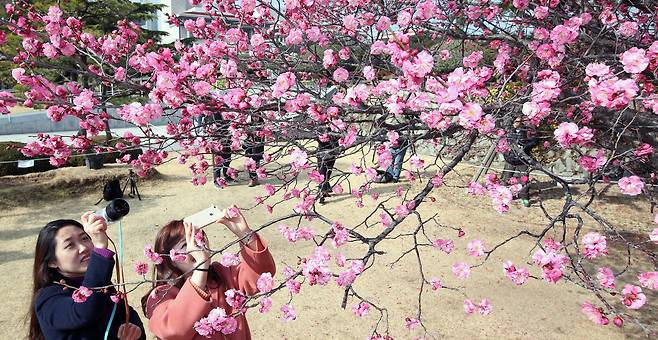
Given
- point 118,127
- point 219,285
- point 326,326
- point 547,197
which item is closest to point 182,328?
point 219,285

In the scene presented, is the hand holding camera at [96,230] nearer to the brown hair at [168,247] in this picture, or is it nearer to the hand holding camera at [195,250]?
the brown hair at [168,247]

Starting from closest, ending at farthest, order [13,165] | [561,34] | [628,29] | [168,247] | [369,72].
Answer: [168,247] → [561,34] → [628,29] → [369,72] → [13,165]

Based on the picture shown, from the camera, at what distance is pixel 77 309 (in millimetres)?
1657

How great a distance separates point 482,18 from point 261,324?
→ 275cm

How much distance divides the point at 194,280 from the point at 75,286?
0.56 m

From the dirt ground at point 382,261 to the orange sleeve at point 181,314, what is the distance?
180 cm

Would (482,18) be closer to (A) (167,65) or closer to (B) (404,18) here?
(B) (404,18)

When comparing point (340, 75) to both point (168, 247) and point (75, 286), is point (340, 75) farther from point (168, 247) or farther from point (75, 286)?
point (75, 286)

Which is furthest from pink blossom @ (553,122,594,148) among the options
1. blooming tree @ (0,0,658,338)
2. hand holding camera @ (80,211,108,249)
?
hand holding camera @ (80,211,108,249)

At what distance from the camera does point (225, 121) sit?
2836mm

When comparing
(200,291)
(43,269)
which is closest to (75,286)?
(43,269)

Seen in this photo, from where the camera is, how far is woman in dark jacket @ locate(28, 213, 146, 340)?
1.68 m

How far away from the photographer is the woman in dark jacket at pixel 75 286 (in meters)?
1.68

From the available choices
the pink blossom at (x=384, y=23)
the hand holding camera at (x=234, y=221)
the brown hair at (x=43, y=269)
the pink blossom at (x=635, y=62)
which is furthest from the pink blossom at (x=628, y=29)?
the brown hair at (x=43, y=269)
